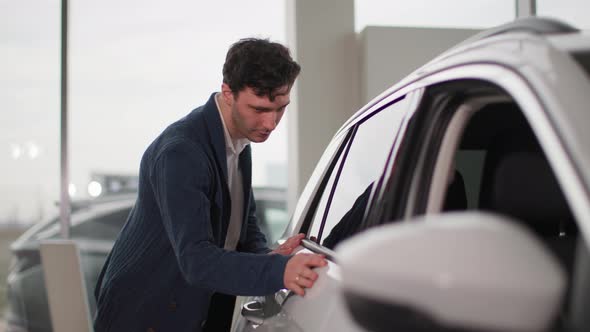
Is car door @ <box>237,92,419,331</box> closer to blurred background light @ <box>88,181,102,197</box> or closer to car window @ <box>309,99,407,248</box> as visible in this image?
car window @ <box>309,99,407,248</box>

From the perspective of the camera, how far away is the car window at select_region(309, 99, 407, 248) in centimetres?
130

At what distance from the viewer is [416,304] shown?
0.55m

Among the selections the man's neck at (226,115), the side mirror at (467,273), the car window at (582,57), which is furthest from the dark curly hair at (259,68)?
the side mirror at (467,273)

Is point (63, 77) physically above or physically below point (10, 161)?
above

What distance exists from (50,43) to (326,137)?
232 centimetres

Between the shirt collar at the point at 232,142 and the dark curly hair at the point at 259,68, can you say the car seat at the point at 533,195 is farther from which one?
the shirt collar at the point at 232,142

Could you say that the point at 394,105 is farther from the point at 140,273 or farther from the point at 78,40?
the point at 78,40

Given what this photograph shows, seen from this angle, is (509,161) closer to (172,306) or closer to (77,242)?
(172,306)

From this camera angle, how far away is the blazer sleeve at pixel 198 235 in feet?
4.40

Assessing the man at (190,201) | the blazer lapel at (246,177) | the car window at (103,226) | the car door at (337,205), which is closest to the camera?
the car door at (337,205)

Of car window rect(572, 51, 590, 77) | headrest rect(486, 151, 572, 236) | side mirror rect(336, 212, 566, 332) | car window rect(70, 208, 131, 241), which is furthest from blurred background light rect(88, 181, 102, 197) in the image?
side mirror rect(336, 212, 566, 332)

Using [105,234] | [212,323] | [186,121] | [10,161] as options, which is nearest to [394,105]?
[186,121]

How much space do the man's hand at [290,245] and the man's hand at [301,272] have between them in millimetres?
465

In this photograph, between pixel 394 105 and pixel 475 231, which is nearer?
pixel 475 231
